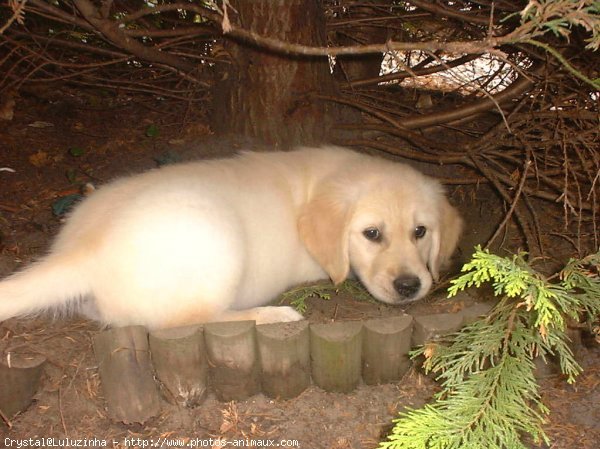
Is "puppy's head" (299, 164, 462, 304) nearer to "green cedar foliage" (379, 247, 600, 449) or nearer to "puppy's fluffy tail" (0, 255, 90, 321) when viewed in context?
"green cedar foliage" (379, 247, 600, 449)

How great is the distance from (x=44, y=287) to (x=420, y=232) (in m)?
1.97

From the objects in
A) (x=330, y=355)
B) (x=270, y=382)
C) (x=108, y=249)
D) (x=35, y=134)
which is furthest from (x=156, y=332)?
(x=35, y=134)

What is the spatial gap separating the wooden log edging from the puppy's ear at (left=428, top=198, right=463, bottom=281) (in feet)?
2.05

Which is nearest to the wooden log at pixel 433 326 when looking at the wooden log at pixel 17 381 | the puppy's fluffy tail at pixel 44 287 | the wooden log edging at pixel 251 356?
the wooden log edging at pixel 251 356

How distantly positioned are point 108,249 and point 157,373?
613mm

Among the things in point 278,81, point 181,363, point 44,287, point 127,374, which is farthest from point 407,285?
point 278,81

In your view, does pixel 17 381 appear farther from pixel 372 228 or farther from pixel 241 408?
pixel 372 228

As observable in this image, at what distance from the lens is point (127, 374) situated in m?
2.50

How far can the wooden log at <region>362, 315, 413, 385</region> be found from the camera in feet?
8.52

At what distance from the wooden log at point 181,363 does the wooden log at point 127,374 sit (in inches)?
2.0

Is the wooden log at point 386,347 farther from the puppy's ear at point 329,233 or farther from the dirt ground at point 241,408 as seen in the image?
the puppy's ear at point 329,233

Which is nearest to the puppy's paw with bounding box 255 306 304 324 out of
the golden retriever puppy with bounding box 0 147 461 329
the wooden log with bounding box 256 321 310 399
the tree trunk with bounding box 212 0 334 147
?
the golden retriever puppy with bounding box 0 147 461 329

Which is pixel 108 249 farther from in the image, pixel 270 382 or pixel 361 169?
pixel 361 169

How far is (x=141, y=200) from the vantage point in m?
2.65
